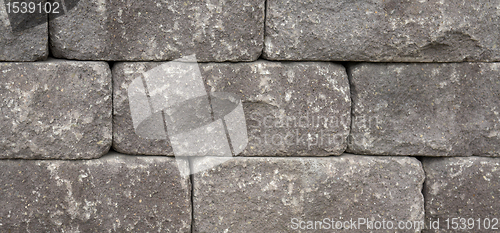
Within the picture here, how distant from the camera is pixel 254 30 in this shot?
5.78ft

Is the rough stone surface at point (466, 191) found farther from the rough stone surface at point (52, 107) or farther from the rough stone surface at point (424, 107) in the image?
the rough stone surface at point (52, 107)

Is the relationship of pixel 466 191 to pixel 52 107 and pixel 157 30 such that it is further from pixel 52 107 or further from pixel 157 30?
pixel 52 107

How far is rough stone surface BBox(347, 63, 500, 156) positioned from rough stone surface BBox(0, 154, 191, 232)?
1040mm

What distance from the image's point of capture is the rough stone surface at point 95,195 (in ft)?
5.81

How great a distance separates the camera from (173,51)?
1752 millimetres

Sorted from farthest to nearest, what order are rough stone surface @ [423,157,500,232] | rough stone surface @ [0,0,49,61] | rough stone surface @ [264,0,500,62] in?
rough stone surface @ [423,157,500,232] → rough stone surface @ [264,0,500,62] → rough stone surface @ [0,0,49,61]

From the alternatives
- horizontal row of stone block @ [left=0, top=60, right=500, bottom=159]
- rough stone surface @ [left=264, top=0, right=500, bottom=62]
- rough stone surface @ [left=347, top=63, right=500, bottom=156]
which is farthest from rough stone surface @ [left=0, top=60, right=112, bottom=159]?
rough stone surface @ [left=347, top=63, right=500, bottom=156]

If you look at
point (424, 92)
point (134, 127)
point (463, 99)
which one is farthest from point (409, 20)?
point (134, 127)

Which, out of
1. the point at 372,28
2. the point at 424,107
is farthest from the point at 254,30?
the point at 424,107

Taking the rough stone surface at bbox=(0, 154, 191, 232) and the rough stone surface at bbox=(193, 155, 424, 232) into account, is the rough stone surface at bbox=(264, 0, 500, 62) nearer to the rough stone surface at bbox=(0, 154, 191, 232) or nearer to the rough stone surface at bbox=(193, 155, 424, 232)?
the rough stone surface at bbox=(193, 155, 424, 232)

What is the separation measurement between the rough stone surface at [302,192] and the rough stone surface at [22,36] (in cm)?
102

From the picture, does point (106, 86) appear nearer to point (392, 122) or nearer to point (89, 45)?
point (89, 45)

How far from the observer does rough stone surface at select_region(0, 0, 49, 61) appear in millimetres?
1649

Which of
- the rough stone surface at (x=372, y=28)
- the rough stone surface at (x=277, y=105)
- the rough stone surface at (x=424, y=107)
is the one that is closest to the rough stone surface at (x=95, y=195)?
the rough stone surface at (x=277, y=105)
